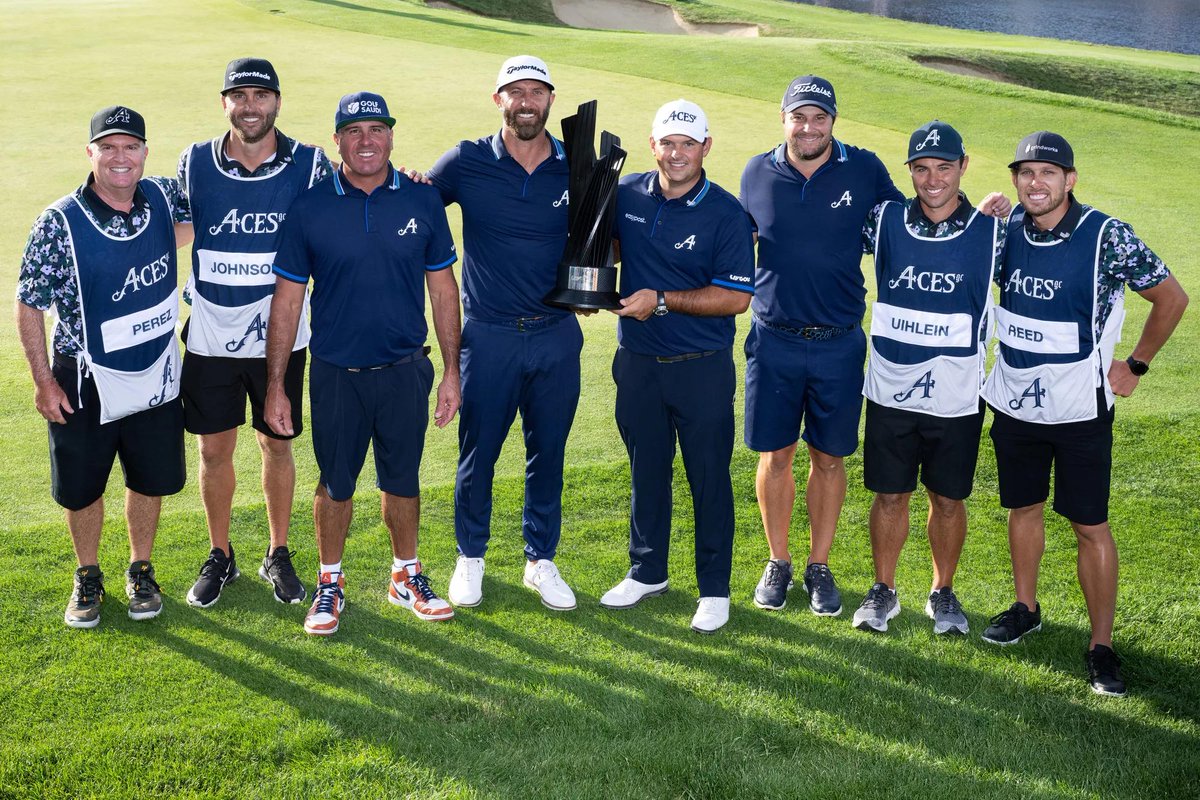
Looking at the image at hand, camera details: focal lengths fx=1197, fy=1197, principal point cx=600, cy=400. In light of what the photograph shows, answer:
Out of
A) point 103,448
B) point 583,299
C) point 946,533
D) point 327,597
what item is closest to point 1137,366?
point 946,533

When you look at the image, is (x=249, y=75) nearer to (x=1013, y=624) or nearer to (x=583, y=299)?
(x=583, y=299)

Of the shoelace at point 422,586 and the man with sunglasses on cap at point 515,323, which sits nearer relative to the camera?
the man with sunglasses on cap at point 515,323

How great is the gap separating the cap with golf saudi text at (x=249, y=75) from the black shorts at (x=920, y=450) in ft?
9.56

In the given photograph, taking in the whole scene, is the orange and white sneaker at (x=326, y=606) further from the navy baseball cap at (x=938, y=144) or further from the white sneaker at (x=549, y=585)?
the navy baseball cap at (x=938, y=144)

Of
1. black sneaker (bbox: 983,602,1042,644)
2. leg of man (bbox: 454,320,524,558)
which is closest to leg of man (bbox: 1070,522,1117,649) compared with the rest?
black sneaker (bbox: 983,602,1042,644)

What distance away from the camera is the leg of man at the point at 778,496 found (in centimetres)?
555

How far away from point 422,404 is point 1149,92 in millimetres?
17684

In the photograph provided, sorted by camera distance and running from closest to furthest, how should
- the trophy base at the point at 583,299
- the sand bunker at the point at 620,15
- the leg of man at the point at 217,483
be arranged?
the trophy base at the point at 583,299 < the leg of man at the point at 217,483 < the sand bunker at the point at 620,15

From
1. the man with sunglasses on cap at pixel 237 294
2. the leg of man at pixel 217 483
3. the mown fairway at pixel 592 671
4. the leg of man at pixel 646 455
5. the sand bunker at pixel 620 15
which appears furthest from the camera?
the sand bunker at pixel 620 15

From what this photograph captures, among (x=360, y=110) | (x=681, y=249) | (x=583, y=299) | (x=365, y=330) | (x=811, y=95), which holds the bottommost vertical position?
(x=365, y=330)

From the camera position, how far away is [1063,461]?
4871 mm

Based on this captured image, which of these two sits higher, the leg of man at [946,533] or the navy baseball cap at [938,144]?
the navy baseball cap at [938,144]

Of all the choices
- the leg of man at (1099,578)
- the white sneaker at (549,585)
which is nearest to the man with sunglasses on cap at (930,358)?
the leg of man at (1099,578)

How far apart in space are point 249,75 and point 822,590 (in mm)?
3346
